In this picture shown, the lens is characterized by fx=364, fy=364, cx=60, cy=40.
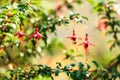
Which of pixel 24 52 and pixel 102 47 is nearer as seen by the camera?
pixel 24 52

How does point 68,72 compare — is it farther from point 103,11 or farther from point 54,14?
point 54,14

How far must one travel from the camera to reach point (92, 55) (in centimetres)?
358

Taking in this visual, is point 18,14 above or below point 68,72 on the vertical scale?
above

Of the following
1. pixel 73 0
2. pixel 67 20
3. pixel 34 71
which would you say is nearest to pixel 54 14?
pixel 73 0

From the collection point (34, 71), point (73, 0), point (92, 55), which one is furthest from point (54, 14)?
point (92, 55)

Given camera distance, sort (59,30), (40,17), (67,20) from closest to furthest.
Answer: (67,20)
(40,17)
(59,30)

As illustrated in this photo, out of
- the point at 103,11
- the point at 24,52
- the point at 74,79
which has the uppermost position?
the point at 103,11

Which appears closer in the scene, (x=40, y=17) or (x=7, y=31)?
(x=7, y=31)

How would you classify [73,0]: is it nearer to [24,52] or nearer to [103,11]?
[103,11]

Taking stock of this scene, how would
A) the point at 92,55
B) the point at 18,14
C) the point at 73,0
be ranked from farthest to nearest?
the point at 92,55 < the point at 73,0 < the point at 18,14

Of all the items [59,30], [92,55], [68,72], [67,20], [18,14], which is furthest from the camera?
[92,55]

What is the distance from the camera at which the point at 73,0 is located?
7.97ft

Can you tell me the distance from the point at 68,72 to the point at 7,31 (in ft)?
1.29

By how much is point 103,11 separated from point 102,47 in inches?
56.2
